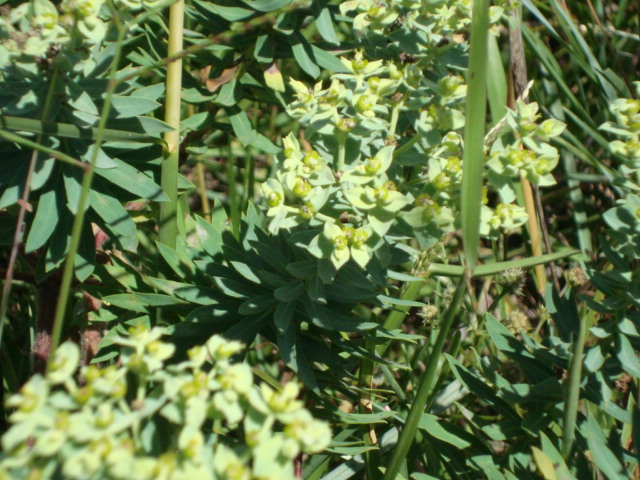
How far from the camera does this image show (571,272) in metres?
1.89

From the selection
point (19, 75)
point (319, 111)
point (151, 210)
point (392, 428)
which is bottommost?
point (392, 428)

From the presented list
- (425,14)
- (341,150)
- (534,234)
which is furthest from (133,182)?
(534,234)

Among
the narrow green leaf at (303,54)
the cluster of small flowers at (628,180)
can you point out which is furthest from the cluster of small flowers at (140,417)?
the narrow green leaf at (303,54)

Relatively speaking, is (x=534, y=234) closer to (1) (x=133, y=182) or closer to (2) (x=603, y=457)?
(2) (x=603, y=457)

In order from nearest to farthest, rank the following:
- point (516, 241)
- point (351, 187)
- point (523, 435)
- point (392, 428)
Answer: point (351, 187) → point (523, 435) → point (392, 428) → point (516, 241)

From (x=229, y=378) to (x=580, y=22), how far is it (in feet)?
7.98

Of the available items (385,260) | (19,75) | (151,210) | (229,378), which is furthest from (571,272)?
(19,75)

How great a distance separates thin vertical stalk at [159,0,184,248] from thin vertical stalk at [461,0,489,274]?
69 centimetres

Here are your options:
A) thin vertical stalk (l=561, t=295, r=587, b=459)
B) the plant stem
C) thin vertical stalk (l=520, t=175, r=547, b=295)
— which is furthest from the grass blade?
thin vertical stalk (l=520, t=175, r=547, b=295)

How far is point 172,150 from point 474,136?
2.47ft

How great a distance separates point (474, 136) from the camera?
1132mm

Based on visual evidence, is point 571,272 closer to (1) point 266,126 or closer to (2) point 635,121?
(2) point 635,121

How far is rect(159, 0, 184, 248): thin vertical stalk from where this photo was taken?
5.15ft

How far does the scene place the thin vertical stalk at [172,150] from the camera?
1570 millimetres
